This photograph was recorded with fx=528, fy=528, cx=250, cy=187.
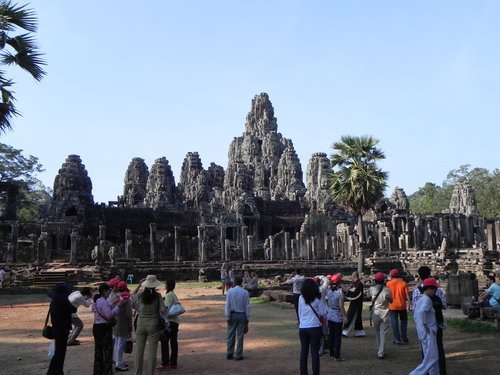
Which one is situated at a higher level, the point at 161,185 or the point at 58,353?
the point at 161,185

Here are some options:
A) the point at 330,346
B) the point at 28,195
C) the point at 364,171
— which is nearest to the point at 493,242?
the point at 364,171

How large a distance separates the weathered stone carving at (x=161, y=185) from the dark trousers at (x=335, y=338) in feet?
A: 172

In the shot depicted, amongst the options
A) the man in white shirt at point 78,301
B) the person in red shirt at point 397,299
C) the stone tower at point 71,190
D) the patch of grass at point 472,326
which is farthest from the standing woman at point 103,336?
the stone tower at point 71,190

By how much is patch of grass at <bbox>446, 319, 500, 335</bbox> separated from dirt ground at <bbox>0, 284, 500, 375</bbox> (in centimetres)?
25

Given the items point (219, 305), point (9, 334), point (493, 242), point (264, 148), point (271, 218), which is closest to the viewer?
point (9, 334)

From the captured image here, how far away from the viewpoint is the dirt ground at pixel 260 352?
7543mm

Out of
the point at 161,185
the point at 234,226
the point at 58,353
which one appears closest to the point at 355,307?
the point at 58,353

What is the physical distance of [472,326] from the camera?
10.6 meters

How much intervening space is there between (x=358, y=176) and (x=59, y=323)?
19242mm

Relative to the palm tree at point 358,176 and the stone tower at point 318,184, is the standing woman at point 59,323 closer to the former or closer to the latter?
the palm tree at point 358,176

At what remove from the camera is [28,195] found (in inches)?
2689

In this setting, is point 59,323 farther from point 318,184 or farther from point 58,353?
point 318,184

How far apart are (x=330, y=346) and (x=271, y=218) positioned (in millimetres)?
50725

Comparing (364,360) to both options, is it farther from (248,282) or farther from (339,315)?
(248,282)
